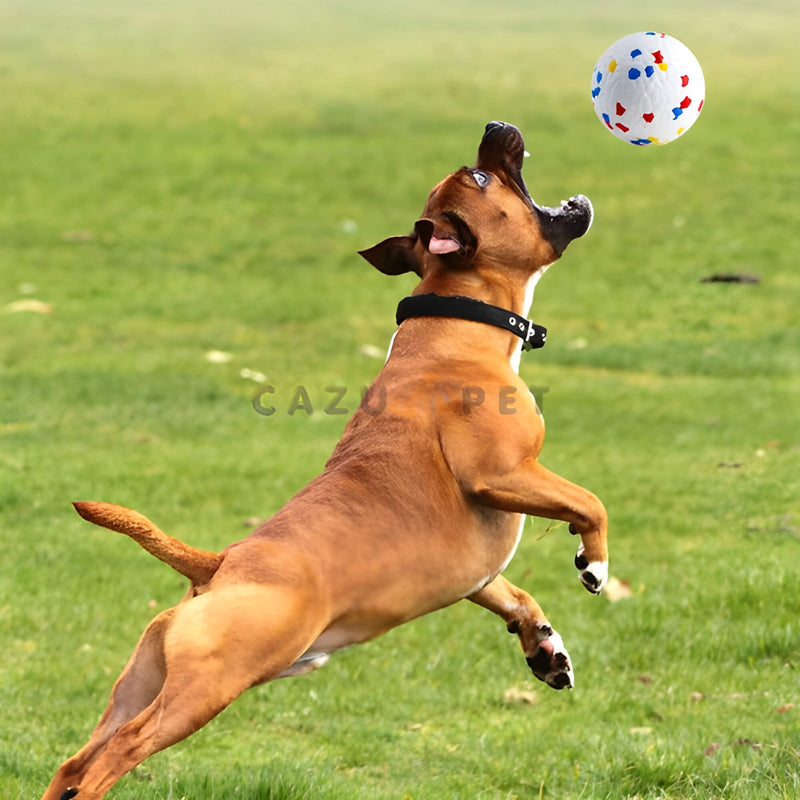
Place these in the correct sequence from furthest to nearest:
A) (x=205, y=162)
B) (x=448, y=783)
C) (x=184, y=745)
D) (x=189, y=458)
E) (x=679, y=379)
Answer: (x=205, y=162) → (x=679, y=379) → (x=189, y=458) → (x=184, y=745) → (x=448, y=783)

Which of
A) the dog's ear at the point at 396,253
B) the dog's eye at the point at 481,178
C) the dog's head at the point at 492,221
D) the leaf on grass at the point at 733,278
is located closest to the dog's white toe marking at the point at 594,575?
the dog's head at the point at 492,221

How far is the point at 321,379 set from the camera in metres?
15.0

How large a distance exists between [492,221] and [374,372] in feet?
35.8

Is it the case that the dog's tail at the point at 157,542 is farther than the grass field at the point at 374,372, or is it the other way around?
the grass field at the point at 374,372

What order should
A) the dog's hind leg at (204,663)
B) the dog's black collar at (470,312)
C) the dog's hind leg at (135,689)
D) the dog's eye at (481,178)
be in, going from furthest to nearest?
the dog's eye at (481,178) < the dog's black collar at (470,312) < the dog's hind leg at (135,689) < the dog's hind leg at (204,663)

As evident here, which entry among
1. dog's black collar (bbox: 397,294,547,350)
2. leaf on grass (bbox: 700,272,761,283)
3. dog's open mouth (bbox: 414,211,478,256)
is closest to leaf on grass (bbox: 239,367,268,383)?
leaf on grass (bbox: 700,272,761,283)

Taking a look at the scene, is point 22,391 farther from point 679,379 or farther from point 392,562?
point 392,562

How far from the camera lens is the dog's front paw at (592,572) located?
13.6ft

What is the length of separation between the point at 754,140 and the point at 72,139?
15531mm

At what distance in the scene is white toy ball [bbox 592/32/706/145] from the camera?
5.71m

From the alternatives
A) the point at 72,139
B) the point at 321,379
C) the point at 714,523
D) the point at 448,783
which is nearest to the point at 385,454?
the point at 448,783

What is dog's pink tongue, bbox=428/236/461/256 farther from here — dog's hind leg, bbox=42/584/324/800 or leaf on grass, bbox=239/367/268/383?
leaf on grass, bbox=239/367/268/383

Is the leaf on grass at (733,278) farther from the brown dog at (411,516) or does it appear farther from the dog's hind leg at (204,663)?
the dog's hind leg at (204,663)

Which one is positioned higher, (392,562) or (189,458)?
(392,562)
